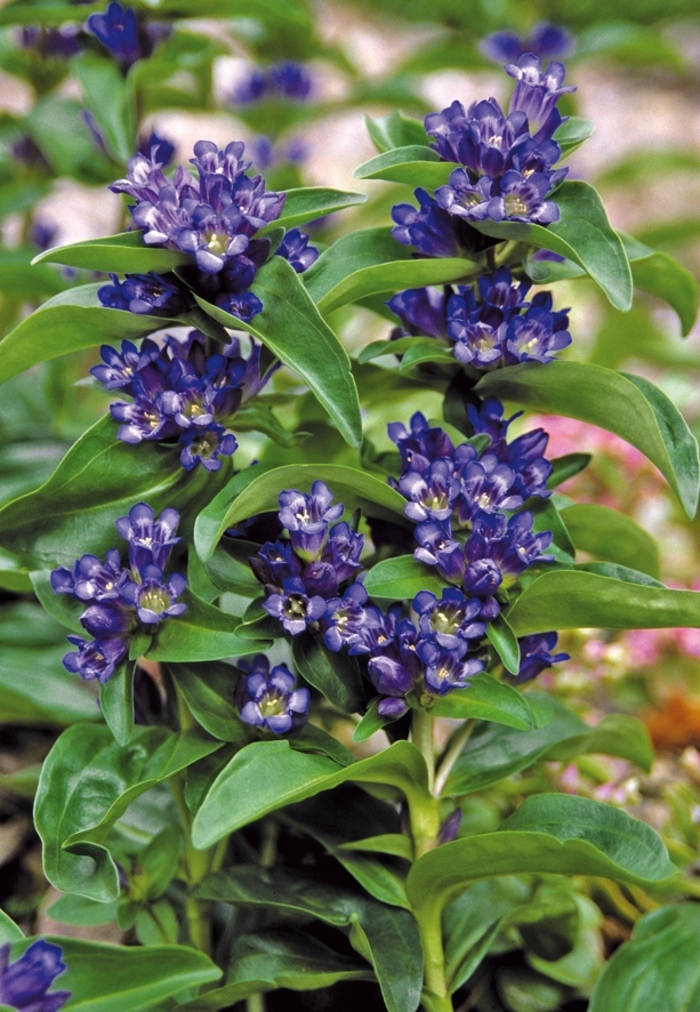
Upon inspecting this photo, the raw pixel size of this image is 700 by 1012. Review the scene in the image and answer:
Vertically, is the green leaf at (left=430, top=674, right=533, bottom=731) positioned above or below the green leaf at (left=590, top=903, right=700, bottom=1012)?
above

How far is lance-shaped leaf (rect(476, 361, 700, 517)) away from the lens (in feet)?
2.69

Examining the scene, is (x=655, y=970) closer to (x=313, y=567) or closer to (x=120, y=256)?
(x=313, y=567)

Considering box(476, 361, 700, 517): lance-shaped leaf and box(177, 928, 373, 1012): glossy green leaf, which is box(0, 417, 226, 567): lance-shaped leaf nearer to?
box(476, 361, 700, 517): lance-shaped leaf

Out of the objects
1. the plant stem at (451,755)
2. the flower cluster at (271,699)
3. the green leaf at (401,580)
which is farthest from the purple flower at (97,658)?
the plant stem at (451,755)

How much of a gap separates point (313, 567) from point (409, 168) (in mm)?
354

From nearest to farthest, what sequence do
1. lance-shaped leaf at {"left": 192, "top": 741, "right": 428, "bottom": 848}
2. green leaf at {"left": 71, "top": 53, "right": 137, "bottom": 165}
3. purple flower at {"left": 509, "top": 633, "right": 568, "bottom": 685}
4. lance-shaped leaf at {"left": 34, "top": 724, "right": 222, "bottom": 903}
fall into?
lance-shaped leaf at {"left": 192, "top": 741, "right": 428, "bottom": 848} → lance-shaped leaf at {"left": 34, "top": 724, "right": 222, "bottom": 903} → purple flower at {"left": 509, "top": 633, "right": 568, "bottom": 685} → green leaf at {"left": 71, "top": 53, "right": 137, "bottom": 165}

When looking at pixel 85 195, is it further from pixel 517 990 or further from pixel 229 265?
pixel 517 990

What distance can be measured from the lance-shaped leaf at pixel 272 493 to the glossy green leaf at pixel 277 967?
1.32 ft

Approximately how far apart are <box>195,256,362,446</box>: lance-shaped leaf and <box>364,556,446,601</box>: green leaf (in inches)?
4.8

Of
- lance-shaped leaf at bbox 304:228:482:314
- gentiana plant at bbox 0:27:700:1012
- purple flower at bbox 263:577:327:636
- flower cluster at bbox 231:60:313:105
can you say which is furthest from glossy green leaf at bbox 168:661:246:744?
flower cluster at bbox 231:60:313:105

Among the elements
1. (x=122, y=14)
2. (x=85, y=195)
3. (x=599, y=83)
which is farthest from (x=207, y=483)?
(x=599, y=83)

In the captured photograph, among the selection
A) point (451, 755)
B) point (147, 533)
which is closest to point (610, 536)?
point (451, 755)

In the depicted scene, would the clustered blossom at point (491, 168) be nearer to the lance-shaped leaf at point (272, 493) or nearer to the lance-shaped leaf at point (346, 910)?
the lance-shaped leaf at point (272, 493)

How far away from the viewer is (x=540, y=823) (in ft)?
2.91
